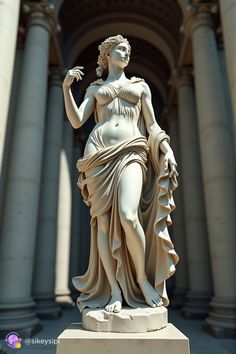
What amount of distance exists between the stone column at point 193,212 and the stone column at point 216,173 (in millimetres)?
2160

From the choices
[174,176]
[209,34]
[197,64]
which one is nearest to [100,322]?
[174,176]

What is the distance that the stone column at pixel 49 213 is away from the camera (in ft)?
37.9

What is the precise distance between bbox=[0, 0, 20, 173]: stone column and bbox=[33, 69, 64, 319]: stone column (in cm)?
499

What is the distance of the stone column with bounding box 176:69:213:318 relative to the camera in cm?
1124

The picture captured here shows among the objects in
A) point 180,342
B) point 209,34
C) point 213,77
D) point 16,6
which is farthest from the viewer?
point 209,34

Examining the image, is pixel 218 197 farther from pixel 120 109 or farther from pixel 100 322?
pixel 100 322

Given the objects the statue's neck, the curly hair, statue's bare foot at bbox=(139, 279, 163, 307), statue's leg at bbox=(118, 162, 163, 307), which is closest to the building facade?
the curly hair

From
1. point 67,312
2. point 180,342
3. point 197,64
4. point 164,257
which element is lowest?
point 67,312

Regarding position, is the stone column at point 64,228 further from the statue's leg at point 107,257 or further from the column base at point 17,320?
the statue's leg at point 107,257

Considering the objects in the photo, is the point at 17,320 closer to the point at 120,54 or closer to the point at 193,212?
the point at 120,54

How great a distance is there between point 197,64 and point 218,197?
16.1 feet

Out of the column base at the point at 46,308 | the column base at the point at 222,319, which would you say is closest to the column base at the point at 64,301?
the column base at the point at 46,308

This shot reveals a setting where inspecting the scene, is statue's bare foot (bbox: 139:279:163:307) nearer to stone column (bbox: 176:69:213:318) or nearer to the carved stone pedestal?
the carved stone pedestal

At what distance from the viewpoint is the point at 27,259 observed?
915 cm
